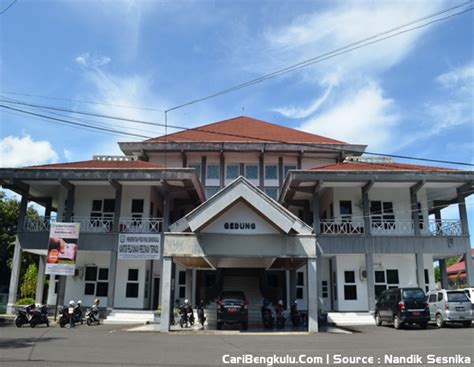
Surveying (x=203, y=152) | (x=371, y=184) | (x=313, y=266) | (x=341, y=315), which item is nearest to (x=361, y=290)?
(x=341, y=315)

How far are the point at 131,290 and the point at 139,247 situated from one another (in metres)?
2.96

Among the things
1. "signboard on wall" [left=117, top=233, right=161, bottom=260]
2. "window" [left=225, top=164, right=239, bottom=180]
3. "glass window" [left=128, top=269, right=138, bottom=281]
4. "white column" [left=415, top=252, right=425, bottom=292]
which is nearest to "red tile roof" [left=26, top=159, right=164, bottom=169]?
"signboard on wall" [left=117, top=233, right=161, bottom=260]

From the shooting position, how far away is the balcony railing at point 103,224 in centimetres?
2286

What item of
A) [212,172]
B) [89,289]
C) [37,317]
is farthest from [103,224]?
[212,172]

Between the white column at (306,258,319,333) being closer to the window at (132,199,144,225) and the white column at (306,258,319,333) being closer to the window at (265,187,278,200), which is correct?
the window at (265,187,278,200)

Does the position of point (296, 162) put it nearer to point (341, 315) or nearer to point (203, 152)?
point (203, 152)

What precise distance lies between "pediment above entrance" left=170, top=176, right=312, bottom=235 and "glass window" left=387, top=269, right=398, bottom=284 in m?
9.47

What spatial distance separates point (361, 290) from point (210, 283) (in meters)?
9.08

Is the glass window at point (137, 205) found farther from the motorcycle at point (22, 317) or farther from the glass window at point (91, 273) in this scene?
the motorcycle at point (22, 317)

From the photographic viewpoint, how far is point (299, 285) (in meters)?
26.0

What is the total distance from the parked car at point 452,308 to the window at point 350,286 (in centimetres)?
517

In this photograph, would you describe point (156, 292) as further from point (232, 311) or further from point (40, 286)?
point (232, 311)

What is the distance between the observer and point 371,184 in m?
21.8

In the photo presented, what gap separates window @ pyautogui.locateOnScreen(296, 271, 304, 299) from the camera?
83.8ft
